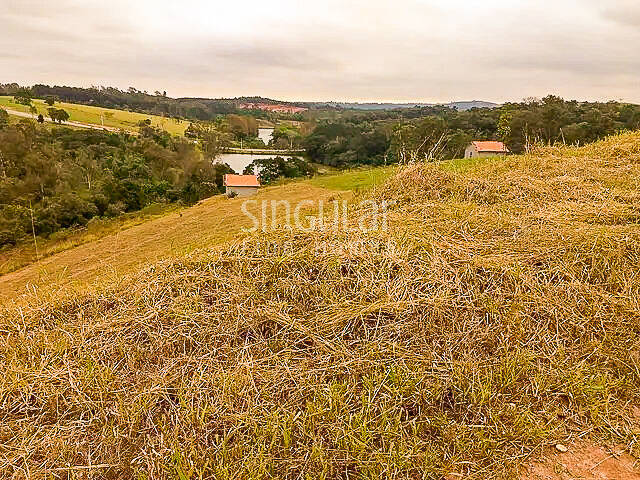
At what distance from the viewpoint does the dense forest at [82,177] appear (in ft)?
50.6

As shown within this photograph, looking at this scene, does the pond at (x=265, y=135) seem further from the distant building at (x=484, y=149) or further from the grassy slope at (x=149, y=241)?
the grassy slope at (x=149, y=241)

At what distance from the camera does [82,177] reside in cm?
1988

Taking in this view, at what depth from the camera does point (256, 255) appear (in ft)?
8.91

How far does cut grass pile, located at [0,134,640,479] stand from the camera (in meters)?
1.51

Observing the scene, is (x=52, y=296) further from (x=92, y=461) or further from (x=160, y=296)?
(x=92, y=461)

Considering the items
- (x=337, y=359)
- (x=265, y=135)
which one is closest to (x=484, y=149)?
(x=337, y=359)

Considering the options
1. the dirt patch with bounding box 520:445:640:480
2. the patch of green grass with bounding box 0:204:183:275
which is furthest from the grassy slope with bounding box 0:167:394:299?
the dirt patch with bounding box 520:445:640:480

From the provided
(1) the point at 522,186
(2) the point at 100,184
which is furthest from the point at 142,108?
(1) the point at 522,186

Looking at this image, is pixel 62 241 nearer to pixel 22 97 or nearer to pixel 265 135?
pixel 22 97

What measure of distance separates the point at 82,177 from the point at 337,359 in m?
21.8

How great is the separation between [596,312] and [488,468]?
127 centimetres

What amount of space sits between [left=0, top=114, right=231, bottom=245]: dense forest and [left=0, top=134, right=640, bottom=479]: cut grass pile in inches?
558

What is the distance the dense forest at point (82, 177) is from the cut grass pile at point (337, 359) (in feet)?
46.5

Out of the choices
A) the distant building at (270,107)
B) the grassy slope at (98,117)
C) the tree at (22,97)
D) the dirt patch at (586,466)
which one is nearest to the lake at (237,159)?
the grassy slope at (98,117)
